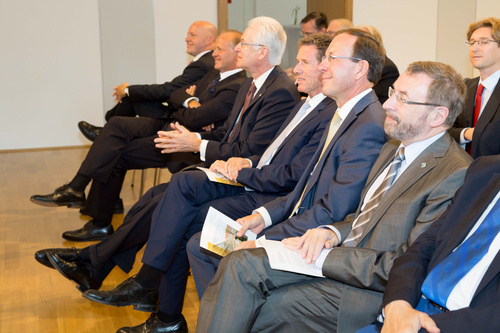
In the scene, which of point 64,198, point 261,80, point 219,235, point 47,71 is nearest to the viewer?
point 219,235

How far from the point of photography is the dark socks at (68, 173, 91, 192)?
14.3ft

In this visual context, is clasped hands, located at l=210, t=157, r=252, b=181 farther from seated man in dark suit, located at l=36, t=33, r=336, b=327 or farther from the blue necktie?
the blue necktie

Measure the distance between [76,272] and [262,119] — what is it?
53.0 inches

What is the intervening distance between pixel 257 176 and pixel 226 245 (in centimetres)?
63

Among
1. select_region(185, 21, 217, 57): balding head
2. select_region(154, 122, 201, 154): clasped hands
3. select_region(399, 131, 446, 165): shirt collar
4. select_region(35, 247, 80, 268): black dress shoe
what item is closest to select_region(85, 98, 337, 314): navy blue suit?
select_region(35, 247, 80, 268): black dress shoe

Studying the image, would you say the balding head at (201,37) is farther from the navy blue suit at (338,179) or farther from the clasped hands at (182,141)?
the navy blue suit at (338,179)

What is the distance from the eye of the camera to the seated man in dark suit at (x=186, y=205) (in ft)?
9.12

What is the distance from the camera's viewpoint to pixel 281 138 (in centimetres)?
313

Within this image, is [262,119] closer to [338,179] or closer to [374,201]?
[338,179]

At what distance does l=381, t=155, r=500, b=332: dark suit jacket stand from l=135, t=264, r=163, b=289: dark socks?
1386 mm

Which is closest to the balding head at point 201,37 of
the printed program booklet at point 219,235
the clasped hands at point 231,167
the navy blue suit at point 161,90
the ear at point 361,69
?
the navy blue suit at point 161,90

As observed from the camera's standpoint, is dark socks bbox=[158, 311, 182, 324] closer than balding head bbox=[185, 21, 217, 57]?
Yes

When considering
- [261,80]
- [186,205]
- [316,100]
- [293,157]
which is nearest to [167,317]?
[186,205]

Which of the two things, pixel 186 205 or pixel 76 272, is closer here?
pixel 186 205
